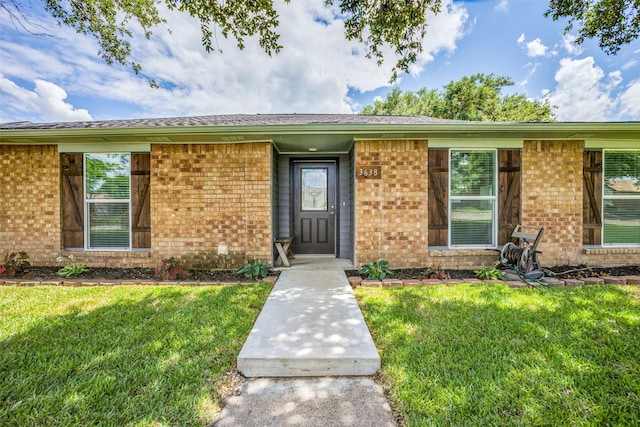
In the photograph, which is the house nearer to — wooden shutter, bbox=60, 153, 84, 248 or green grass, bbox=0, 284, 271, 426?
wooden shutter, bbox=60, 153, 84, 248

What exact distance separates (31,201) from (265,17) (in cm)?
550

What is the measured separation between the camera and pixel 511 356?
7.19 feet

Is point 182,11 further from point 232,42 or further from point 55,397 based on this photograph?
point 55,397

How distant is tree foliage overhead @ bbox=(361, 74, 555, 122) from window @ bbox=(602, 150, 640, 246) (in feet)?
50.8

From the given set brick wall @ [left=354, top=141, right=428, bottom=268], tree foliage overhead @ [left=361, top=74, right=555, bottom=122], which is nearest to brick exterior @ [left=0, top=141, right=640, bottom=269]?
brick wall @ [left=354, top=141, right=428, bottom=268]

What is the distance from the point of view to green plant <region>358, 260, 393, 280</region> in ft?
14.0

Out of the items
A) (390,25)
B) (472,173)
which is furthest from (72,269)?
(472,173)

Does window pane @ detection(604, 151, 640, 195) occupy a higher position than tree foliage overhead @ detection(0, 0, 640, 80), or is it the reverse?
tree foliage overhead @ detection(0, 0, 640, 80)

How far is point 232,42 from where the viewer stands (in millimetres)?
5000

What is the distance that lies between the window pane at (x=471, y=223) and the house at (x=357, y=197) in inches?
0.8

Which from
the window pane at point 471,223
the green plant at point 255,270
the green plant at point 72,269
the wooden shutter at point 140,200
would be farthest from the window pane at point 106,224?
the window pane at point 471,223

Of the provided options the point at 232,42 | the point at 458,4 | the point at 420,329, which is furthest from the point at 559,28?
the point at 420,329

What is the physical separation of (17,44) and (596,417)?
38.9 feet

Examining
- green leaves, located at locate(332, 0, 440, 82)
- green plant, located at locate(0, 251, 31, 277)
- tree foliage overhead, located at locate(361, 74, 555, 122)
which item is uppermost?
tree foliage overhead, located at locate(361, 74, 555, 122)
